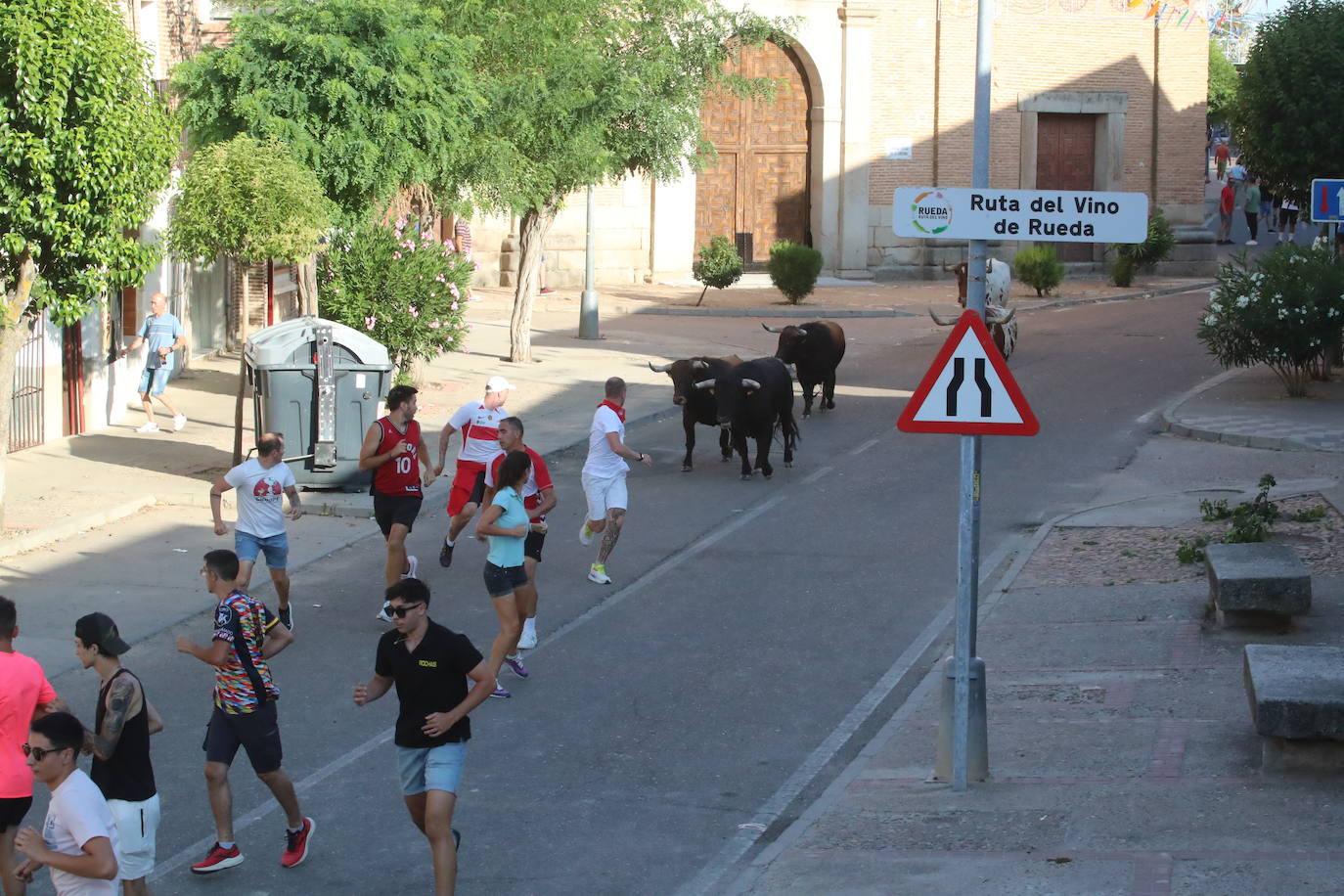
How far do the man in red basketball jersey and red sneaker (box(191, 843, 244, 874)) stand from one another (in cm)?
435

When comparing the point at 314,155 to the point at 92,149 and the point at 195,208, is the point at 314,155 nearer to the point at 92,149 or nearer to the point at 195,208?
the point at 195,208

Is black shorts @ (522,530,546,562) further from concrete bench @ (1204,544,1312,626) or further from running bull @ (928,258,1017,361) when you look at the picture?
running bull @ (928,258,1017,361)

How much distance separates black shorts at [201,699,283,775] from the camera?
298 inches

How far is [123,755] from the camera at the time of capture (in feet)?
21.8

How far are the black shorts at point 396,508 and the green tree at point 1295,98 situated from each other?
22.6 meters

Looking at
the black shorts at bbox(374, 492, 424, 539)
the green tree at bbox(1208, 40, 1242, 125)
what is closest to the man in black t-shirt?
the black shorts at bbox(374, 492, 424, 539)

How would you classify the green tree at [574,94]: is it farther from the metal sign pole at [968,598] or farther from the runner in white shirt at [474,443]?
the metal sign pole at [968,598]

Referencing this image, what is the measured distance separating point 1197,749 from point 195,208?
11698 mm

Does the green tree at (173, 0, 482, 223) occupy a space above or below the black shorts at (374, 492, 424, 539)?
above

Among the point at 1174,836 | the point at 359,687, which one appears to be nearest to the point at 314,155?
the point at 359,687

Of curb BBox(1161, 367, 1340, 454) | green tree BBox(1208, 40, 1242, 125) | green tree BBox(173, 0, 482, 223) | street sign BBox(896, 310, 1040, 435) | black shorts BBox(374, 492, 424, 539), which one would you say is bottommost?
black shorts BBox(374, 492, 424, 539)

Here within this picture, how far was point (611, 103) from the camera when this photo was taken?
23.9 meters

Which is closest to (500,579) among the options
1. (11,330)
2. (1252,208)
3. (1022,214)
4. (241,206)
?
(1022,214)

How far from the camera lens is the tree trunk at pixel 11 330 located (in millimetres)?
13453
